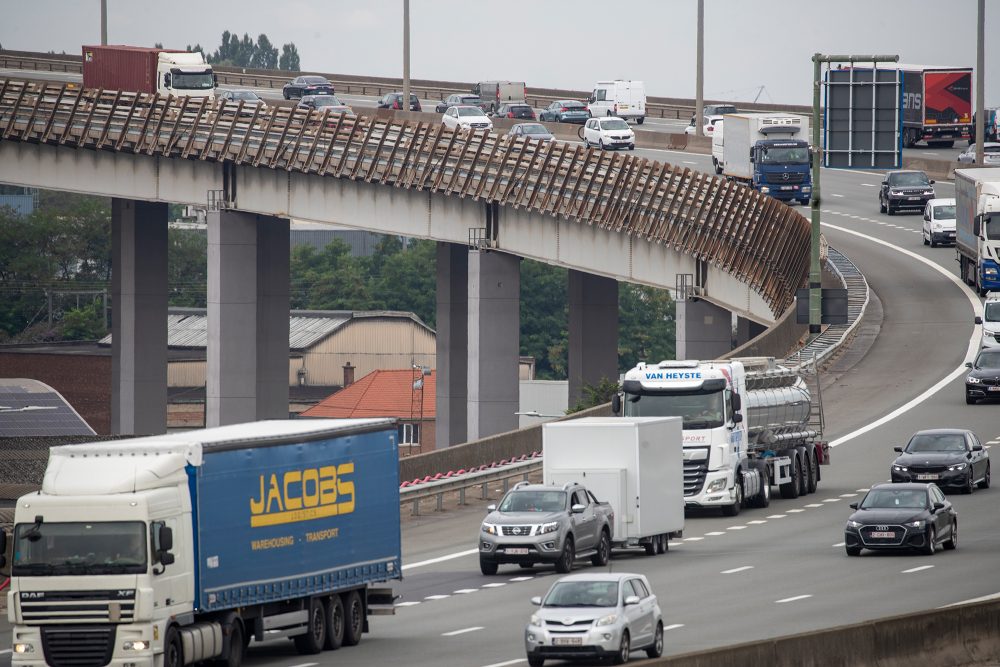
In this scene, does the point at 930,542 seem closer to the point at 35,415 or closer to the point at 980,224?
the point at 980,224

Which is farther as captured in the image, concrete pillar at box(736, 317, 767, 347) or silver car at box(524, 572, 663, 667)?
concrete pillar at box(736, 317, 767, 347)

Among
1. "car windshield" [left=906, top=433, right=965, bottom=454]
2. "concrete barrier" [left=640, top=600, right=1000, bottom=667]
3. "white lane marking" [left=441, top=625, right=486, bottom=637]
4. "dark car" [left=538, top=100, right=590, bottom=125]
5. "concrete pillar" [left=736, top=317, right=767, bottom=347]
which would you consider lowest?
"white lane marking" [left=441, top=625, right=486, bottom=637]

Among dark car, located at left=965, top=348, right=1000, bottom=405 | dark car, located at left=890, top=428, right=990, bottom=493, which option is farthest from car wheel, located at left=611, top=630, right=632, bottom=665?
dark car, located at left=965, top=348, right=1000, bottom=405

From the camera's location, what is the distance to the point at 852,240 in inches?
3118

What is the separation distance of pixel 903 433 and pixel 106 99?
3109 centimetres

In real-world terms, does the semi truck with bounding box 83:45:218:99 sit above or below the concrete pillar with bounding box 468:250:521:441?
above

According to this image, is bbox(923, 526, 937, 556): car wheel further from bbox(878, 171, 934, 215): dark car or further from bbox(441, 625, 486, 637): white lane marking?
bbox(878, 171, 934, 215): dark car

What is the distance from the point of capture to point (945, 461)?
1532 inches

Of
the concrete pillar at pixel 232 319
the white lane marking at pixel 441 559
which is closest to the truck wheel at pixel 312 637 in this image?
the white lane marking at pixel 441 559

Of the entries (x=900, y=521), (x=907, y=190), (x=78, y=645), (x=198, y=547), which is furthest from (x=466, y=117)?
(x=78, y=645)

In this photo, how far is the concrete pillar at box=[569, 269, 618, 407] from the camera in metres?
70.9

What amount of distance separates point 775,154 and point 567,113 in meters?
36.1

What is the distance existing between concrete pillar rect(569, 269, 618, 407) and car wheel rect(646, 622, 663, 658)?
48.1m

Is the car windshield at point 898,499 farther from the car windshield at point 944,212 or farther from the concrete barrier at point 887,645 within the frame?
the car windshield at point 944,212
